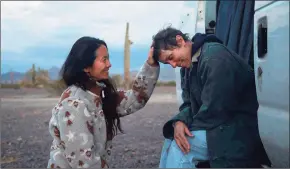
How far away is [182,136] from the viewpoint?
9.57 ft

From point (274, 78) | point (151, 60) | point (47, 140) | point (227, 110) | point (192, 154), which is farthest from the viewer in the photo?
point (47, 140)

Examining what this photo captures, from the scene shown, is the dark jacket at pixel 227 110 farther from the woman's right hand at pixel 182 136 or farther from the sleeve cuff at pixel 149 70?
the sleeve cuff at pixel 149 70

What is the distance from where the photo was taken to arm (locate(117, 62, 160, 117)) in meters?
3.22

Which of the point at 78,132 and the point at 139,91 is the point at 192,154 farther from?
the point at 78,132

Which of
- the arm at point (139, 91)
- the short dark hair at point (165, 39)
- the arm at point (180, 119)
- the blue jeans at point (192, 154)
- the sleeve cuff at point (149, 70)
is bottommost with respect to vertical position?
the blue jeans at point (192, 154)

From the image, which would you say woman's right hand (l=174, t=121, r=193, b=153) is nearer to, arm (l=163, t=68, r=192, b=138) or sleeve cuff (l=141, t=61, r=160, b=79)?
arm (l=163, t=68, r=192, b=138)

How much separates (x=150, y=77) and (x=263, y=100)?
83cm

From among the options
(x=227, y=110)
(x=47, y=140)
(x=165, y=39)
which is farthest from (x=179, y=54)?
(x=47, y=140)

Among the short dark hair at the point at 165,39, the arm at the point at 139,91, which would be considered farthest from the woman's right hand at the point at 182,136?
the short dark hair at the point at 165,39

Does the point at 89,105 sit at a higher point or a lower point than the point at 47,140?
higher

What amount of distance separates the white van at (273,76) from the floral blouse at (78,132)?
→ 38.0 inches

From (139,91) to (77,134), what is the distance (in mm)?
707

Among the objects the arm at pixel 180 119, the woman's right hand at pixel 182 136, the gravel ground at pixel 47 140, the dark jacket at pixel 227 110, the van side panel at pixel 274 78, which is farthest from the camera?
the gravel ground at pixel 47 140

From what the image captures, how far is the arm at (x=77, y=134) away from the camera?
2668 mm
